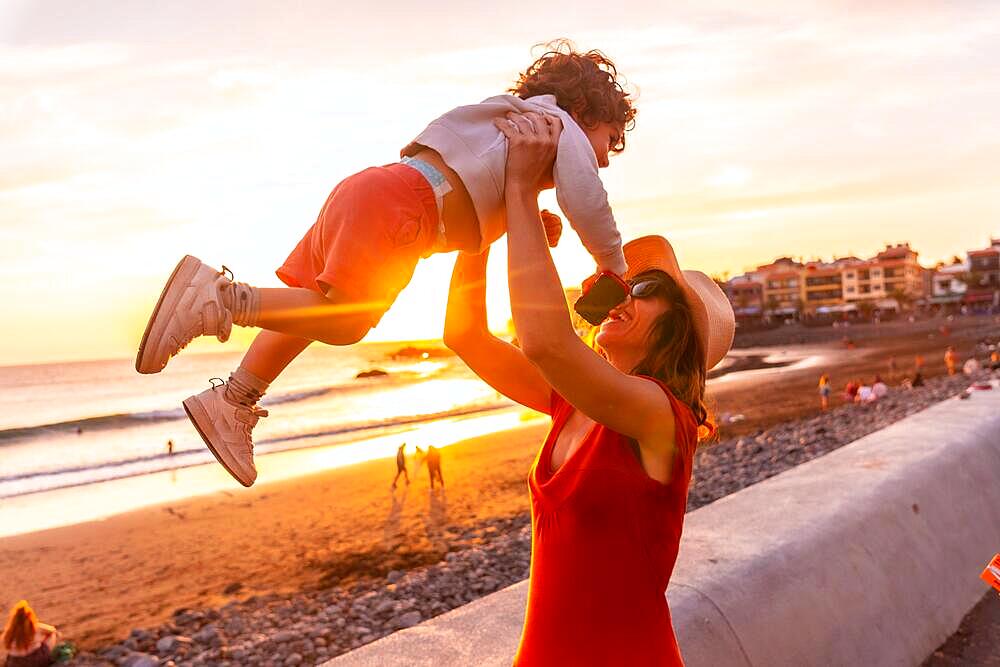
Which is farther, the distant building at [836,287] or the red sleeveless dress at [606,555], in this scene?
the distant building at [836,287]

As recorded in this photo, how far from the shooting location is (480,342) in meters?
2.27

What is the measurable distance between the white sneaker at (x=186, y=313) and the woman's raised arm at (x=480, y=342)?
60cm

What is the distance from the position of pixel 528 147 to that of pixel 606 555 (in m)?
0.89

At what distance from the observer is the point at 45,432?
94.1 feet

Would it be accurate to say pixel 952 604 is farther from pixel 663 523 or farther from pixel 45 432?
pixel 45 432

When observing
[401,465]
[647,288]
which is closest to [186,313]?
[647,288]

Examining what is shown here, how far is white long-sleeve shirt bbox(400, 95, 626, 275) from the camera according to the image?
2.00 metres

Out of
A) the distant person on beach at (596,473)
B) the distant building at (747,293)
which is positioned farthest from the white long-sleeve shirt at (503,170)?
the distant building at (747,293)

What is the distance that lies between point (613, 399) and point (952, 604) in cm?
329

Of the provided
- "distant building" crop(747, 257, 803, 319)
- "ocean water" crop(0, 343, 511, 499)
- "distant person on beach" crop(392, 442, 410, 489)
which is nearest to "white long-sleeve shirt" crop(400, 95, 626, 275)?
"distant person on beach" crop(392, 442, 410, 489)

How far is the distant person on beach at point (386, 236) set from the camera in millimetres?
2029

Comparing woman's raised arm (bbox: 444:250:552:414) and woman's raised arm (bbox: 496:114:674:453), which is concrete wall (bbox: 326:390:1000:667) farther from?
woman's raised arm (bbox: 496:114:674:453)

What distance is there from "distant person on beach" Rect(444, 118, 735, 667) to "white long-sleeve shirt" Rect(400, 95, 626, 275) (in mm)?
113

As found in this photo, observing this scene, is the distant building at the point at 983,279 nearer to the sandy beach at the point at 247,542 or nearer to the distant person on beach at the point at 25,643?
→ the sandy beach at the point at 247,542
